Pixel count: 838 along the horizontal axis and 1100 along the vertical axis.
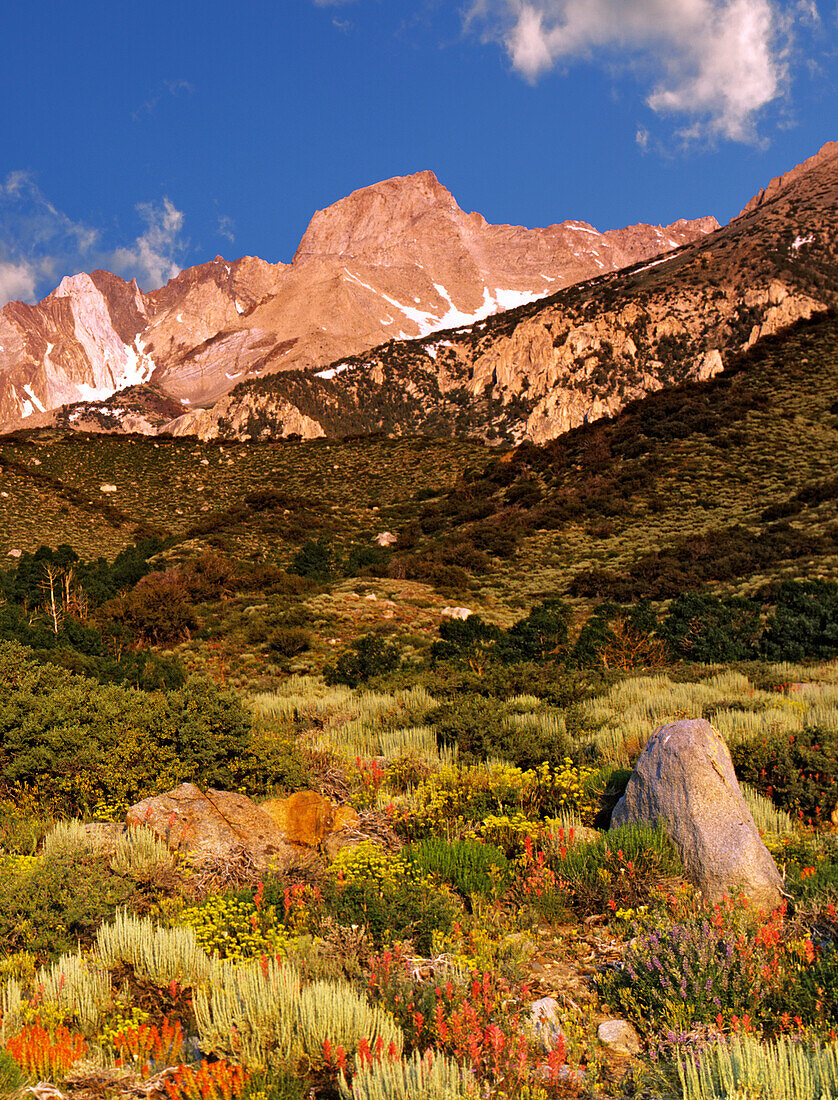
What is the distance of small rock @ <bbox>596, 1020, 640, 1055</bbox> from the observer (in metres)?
3.42

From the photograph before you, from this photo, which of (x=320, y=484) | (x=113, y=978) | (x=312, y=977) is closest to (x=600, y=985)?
(x=312, y=977)

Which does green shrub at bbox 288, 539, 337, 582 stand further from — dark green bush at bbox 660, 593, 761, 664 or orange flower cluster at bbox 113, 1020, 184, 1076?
orange flower cluster at bbox 113, 1020, 184, 1076

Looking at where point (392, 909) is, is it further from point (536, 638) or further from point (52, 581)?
point (52, 581)

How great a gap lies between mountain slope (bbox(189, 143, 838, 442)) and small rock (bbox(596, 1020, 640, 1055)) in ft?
274

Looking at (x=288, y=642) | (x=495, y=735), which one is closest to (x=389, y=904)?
(x=495, y=735)

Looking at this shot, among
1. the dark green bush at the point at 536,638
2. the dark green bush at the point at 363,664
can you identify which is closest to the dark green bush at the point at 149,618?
the dark green bush at the point at 363,664

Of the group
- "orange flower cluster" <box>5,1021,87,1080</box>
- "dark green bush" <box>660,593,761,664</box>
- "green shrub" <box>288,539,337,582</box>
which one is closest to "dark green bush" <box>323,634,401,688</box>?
"dark green bush" <box>660,593,761,664</box>

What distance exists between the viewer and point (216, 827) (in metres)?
5.59

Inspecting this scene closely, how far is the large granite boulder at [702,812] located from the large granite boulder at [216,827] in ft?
9.17

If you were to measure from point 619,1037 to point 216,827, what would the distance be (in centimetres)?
341

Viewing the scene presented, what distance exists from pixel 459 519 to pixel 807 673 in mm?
18755

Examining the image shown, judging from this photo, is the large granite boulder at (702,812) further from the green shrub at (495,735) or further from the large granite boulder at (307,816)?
the large granite boulder at (307,816)

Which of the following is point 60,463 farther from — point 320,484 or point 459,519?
point 459,519

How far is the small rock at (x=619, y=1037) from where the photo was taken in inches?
135
